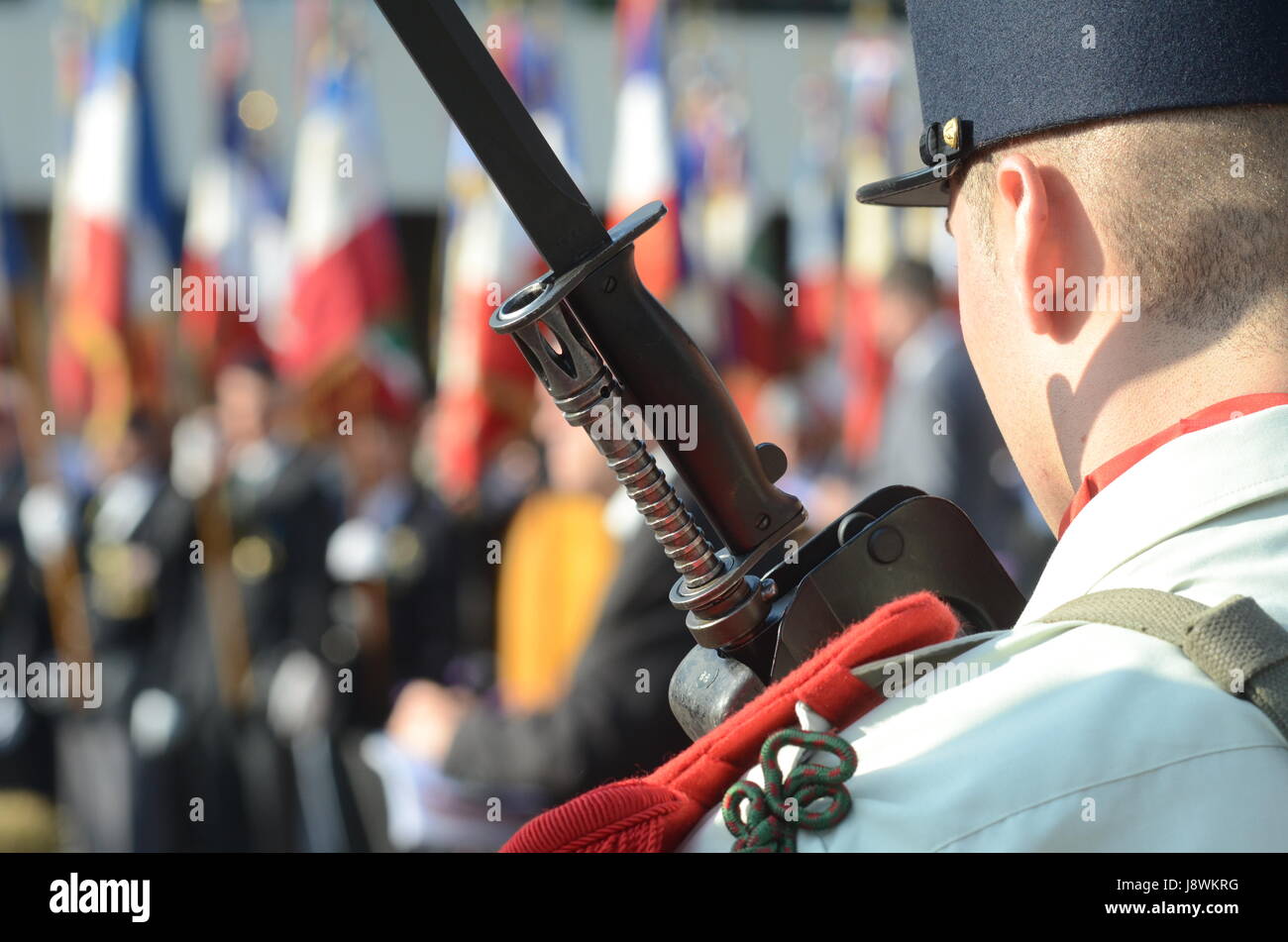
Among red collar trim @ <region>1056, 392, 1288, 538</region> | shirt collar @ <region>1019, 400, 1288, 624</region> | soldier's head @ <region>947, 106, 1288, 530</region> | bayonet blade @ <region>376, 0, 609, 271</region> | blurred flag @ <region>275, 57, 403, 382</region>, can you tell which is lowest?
shirt collar @ <region>1019, 400, 1288, 624</region>

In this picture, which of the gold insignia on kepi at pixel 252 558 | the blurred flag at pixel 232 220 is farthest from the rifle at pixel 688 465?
the blurred flag at pixel 232 220

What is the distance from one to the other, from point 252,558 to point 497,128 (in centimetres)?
602

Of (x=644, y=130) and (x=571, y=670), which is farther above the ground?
(x=644, y=130)

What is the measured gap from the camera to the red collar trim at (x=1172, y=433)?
1132 mm

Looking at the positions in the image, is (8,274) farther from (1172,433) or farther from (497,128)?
(1172,433)

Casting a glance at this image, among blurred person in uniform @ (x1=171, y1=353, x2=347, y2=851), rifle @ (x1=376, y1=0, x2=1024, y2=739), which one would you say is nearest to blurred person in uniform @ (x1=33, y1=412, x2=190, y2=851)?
blurred person in uniform @ (x1=171, y1=353, x2=347, y2=851)

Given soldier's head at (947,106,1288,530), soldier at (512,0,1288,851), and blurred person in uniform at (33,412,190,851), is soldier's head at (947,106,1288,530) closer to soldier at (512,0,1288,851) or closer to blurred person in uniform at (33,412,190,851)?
soldier at (512,0,1288,851)

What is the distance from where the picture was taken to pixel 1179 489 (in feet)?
3.63

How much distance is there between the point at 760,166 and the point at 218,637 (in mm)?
6900

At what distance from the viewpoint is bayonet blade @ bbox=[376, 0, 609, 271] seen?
1.21m

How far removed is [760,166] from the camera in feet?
39.0

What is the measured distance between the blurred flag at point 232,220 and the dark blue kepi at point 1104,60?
6.60 m

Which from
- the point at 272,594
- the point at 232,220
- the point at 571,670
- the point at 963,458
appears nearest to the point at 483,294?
the point at 232,220

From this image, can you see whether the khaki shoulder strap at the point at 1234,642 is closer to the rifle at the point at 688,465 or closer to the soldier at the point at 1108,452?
the soldier at the point at 1108,452
